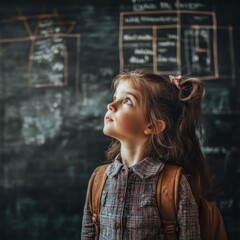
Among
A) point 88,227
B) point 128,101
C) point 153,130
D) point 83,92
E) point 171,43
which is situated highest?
point 171,43

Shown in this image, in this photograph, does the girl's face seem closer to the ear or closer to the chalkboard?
the ear

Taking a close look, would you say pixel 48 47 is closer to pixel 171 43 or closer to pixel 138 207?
pixel 171 43

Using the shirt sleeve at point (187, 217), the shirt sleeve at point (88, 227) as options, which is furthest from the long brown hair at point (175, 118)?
the shirt sleeve at point (88, 227)

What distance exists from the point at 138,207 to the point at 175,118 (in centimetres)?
42

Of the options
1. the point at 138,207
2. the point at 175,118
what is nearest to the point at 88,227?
the point at 138,207

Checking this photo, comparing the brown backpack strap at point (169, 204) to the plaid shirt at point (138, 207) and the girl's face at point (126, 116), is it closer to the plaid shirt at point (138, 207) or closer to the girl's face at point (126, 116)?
the plaid shirt at point (138, 207)

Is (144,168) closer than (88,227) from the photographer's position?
Yes

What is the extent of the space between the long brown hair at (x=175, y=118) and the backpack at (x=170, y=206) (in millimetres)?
83

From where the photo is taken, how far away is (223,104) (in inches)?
88.4

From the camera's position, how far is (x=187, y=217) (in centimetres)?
127

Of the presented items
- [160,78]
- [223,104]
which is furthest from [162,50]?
[160,78]

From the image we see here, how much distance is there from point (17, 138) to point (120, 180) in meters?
1.19

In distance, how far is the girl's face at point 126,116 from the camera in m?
1.34

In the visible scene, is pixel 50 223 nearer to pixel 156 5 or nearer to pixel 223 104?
pixel 223 104
